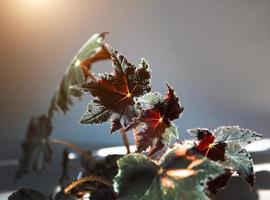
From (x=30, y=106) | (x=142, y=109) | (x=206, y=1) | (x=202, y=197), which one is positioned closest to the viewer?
(x=202, y=197)

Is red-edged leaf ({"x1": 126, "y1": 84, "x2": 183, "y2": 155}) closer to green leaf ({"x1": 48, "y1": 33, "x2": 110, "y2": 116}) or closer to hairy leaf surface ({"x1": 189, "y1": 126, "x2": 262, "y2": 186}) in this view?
hairy leaf surface ({"x1": 189, "y1": 126, "x2": 262, "y2": 186})

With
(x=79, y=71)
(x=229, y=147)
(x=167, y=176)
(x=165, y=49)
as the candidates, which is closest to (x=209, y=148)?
(x=229, y=147)

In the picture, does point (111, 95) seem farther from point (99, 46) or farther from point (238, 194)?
point (238, 194)

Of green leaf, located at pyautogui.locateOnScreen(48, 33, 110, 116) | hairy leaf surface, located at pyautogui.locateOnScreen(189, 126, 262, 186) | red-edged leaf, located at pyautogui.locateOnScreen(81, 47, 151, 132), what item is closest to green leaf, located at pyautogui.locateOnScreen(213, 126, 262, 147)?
hairy leaf surface, located at pyautogui.locateOnScreen(189, 126, 262, 186)

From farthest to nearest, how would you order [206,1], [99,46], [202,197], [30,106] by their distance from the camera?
[30,106] < [206,1] < [99,46] < [202,197]

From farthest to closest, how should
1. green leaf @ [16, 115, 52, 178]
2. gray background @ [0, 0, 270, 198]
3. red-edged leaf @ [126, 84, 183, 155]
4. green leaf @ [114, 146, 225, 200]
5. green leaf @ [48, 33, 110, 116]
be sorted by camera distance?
gray background @ [0, 0, 270, 198] < green leaf @ [16, 115, 52, 178] < green leaf @ [48, 33, 110, 116] < red-edged leaf @ [126, 84, 183, 155] < green leaf @ [114, 146, 225, 200]

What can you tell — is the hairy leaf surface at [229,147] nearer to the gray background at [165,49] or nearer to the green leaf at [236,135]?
the green leaf at [236,135]

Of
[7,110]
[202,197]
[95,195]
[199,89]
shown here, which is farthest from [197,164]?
[7,110]
